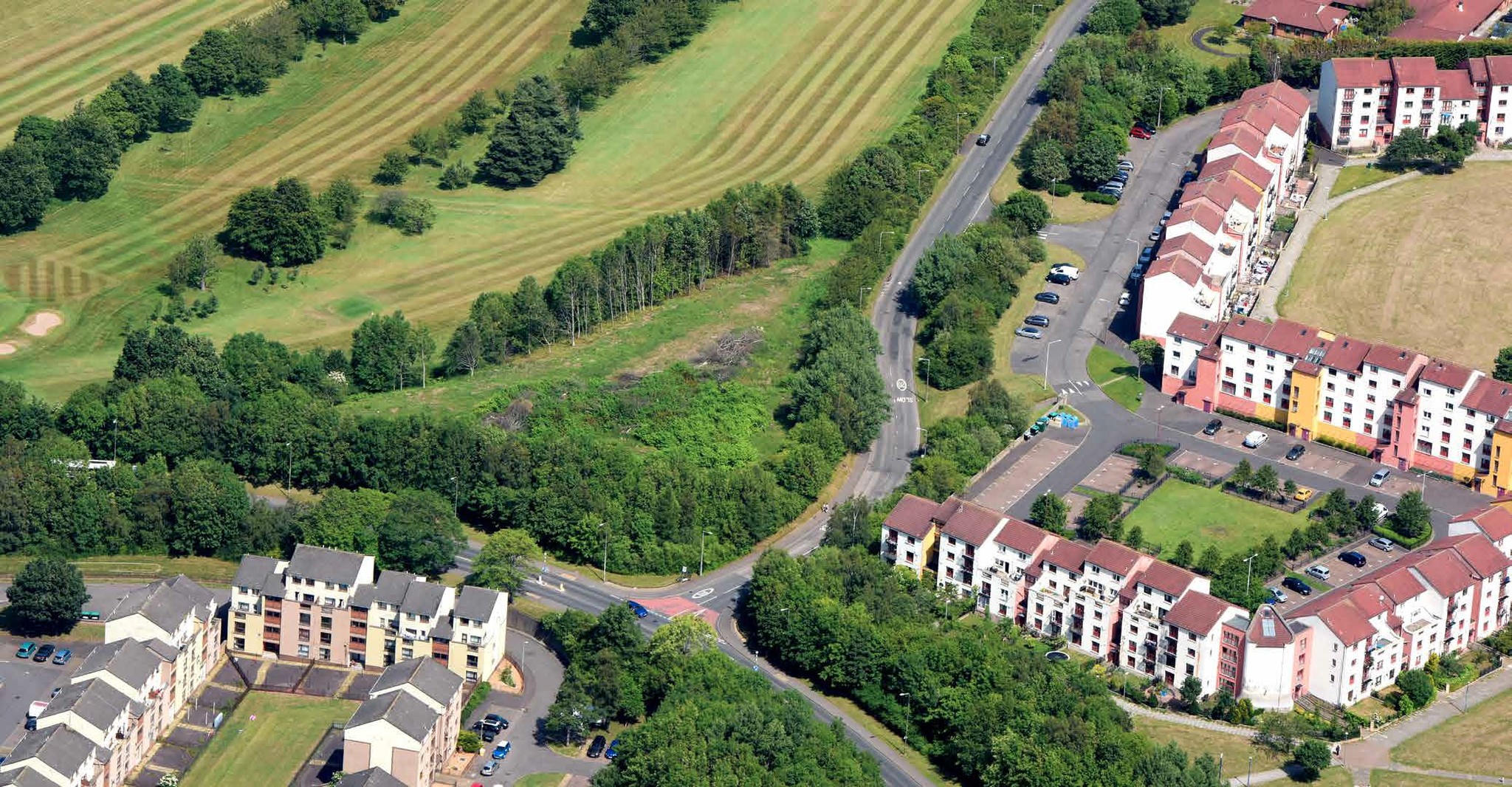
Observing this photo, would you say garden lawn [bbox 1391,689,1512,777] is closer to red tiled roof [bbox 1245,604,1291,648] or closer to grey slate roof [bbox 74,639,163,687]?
red tiled roof [bbox 1245,604,1291,648]

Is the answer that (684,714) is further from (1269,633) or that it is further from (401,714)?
(1269,633)

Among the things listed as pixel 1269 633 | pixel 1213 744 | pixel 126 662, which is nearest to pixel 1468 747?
pixel 1269 633

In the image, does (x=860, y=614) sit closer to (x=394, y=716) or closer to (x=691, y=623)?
(x=691, y=623)

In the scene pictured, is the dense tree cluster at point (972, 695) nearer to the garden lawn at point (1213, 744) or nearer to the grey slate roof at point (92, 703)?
the garden lawn at point (1213, 744)

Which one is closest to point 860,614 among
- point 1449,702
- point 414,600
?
point 414,600

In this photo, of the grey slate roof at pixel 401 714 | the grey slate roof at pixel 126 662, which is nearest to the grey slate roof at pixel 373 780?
the grey slate roof at pixel 401 714
